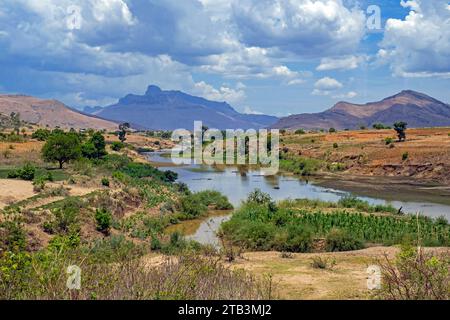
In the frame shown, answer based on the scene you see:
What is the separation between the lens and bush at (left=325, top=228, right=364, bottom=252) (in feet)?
65.7

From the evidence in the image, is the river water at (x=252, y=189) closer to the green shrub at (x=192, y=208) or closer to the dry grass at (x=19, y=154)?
the green shrub at (x=192, y=208)

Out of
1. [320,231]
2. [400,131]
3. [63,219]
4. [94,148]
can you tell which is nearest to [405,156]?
[400,131]

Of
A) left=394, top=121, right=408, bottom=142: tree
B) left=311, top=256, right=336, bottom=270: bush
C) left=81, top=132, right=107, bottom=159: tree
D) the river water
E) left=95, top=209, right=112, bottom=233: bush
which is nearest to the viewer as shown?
left=311, top=256, right=336, bottom=270: bush

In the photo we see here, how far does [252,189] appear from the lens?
44.9 m

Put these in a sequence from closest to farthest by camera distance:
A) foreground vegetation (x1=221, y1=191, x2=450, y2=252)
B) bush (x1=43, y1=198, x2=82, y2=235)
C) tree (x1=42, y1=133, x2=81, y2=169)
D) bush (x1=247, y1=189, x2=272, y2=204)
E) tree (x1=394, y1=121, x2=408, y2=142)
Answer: foreground vegetation (x1=221, y1=191, x2=450, y2=252), bush (x1=43, y1=198, x2=82, y2=235), bush (x1=247, y1=189, x2=272, y2=204), tree (x1=42, y1=133, x2=81, y2=169), tree (x1=394, y1=121, x2=408, y2=142)

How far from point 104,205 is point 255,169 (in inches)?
1679

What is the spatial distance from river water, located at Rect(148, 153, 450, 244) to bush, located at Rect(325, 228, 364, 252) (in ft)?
20.4

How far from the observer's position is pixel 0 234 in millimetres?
17656

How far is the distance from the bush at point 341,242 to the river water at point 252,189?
244 inches

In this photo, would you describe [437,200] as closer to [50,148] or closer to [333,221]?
[333,221]

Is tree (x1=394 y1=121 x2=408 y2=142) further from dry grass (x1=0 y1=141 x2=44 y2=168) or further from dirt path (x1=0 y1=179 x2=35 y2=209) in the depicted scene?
dirt path (x1=0 y1=179 x2=35 y2=209)

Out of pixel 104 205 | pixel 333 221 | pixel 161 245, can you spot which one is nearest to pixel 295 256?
pixel 161 245

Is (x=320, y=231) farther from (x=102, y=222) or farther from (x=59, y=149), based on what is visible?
(x=59, y=149)

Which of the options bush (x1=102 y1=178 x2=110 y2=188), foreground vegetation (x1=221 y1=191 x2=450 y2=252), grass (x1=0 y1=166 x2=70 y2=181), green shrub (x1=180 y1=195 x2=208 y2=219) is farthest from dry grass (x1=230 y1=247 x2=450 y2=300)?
grass (x1=0 y1=166 x2=70 y2=181)
